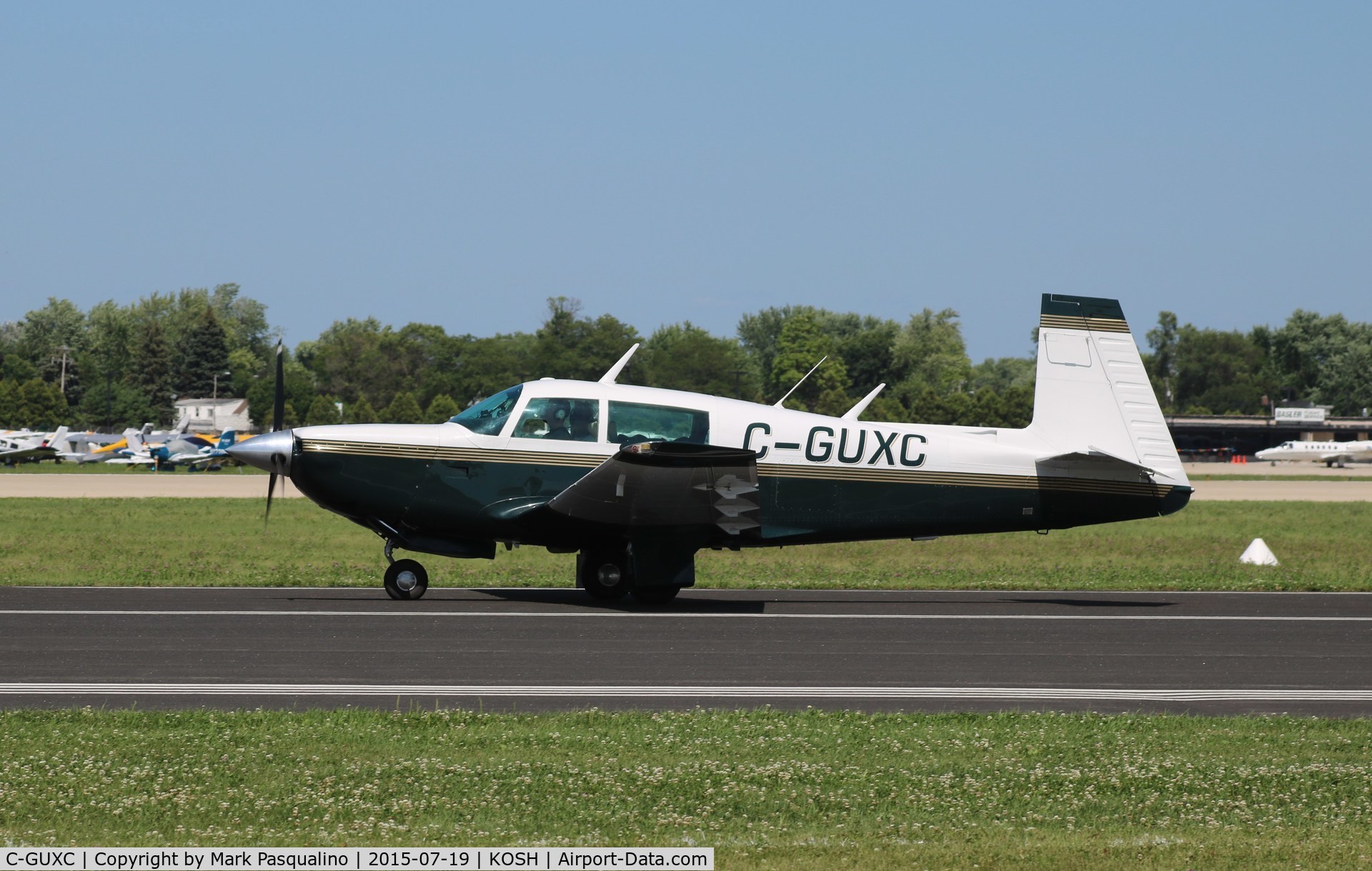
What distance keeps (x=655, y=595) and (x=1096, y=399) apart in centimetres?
580

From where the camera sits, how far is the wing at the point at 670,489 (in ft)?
44.2

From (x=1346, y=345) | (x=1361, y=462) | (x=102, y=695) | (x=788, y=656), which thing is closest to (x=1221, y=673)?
(x=788, y=656)

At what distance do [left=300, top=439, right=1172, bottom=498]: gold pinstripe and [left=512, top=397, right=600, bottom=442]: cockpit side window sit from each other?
0.21 metres

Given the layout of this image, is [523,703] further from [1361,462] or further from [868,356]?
[868,356]

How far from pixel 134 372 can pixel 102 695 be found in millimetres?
137121

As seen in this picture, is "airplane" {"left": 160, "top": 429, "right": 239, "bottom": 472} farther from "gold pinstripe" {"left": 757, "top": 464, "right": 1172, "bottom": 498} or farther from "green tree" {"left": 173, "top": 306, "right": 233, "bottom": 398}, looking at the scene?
"green tree" {"left": 173, "top": 306, "right": 233, "bottom": 398}

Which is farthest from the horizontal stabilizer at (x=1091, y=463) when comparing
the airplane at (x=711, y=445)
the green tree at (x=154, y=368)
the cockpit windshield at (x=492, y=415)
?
the green tree at (x=154, y=368)

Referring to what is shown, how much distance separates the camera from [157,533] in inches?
1066

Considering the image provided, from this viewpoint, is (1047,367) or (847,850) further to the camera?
(1047,367)

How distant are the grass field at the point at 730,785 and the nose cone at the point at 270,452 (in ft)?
22.6

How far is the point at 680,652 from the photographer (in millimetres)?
11531

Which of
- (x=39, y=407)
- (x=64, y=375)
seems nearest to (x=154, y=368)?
(x=64, y=375)

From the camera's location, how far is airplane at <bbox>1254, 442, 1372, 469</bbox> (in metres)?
92.2

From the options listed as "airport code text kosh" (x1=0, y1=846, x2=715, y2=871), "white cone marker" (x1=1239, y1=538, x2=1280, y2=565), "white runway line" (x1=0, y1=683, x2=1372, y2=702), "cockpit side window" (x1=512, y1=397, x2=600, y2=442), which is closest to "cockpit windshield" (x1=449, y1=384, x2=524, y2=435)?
"cockpit side window" (x1=512, y1=397, x2=600, y2=442)
